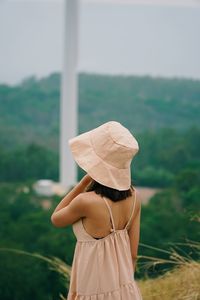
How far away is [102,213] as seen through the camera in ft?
7.23

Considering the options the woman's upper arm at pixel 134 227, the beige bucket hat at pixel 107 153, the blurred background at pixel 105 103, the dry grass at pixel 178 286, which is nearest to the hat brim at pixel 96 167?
the beige bucket hat at pixel 107 153

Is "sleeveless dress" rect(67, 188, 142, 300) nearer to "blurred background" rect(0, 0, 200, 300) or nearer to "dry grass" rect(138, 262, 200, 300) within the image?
"dry grass" rect(138, 262, 200, 300)

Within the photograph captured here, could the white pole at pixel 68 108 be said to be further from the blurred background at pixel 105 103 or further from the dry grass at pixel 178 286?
the dry grass at pixel 178 286

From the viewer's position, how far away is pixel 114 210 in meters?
2.22

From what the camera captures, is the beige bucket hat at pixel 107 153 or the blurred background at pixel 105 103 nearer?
the beige bucket hat at pixel 107 153

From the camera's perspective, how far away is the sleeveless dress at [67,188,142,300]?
2.23 metres

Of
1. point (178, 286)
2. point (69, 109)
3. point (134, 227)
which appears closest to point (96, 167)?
point (134, 227)

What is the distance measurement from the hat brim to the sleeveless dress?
0.25ft

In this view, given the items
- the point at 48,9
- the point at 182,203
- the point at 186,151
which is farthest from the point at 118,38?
the point at 182,203

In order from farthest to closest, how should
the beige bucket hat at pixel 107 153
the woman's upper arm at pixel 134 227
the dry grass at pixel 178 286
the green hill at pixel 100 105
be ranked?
the green hill at pixel 100 105, the dry grass at pixel 178 286, the woman's upper arm at pixel 134 227, the beige bucket hat at pixel 107 153

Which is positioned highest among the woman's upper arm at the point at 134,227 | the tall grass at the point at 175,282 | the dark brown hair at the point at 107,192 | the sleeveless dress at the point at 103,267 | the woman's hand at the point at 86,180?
the woman's hand at the point at 86,180

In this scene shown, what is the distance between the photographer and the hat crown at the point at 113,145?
2.19 meters

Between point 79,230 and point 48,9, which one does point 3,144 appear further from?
point 79,230

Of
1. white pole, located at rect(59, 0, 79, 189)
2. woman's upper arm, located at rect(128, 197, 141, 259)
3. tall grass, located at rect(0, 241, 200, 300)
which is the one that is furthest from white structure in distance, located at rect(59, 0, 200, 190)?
woman's upper arm, located at rect(128, 197, 141, 259)
